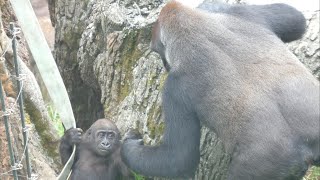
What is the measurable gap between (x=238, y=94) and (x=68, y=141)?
141cm

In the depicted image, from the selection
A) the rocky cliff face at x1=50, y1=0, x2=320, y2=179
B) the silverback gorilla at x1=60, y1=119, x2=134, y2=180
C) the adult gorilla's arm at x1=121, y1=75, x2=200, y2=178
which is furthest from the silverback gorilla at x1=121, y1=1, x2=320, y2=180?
the silverback gorilla at x1=60, y1=119, x2=134, y2=180

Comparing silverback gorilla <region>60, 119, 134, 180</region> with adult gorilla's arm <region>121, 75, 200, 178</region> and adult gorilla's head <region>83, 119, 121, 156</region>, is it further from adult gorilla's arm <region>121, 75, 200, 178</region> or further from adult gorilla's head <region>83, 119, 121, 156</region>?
adult gorilla's arm <region>121, 75, 200, 178</region>

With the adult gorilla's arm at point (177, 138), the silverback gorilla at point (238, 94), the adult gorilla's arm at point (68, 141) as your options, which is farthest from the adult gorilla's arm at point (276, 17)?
the adult gorilla's arm at point (68, 141)

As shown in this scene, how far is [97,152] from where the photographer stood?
14.9ft

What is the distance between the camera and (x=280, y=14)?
374 centimetres

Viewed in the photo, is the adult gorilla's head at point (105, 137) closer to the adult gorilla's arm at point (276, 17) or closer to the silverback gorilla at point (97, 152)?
the silverback gorilla at point (97, 152)

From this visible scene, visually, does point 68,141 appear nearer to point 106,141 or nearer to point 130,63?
point 106,141

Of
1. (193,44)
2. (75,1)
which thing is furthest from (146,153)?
(75,1)

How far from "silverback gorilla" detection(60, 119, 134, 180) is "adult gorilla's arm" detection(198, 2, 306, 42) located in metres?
1.13

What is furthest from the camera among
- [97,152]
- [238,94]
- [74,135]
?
[97,152]

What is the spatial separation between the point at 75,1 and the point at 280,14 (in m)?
2.41

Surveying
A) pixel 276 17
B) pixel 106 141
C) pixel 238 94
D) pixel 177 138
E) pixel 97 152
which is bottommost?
pixel 97 152

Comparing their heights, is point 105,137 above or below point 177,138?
below

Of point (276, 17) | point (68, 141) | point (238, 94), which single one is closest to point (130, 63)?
point (68, 141)
